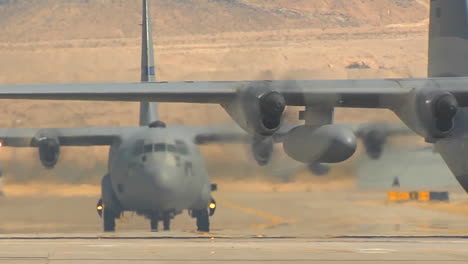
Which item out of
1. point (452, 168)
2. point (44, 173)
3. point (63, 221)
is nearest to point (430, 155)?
point (452, 168)

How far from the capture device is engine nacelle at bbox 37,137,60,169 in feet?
119

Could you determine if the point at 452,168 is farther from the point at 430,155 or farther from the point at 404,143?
the point at 430,155

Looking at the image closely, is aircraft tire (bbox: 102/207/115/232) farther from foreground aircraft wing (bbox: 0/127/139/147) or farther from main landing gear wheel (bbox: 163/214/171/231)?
foreground aircraft wing (bbox: 0/127/139/147)

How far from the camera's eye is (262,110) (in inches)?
906

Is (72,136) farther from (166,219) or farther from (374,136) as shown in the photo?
(374,136)

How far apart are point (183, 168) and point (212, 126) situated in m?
10.4

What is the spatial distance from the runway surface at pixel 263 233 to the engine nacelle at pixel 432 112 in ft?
9.64

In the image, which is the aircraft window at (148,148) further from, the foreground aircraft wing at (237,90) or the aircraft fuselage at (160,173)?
the foreground aircraft wing at (237,90)

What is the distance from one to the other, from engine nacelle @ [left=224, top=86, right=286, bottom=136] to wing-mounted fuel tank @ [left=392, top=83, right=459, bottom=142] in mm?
2697

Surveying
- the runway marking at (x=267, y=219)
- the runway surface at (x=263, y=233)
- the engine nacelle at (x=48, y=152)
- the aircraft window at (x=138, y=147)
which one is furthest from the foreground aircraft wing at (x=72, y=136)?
the runway marking at (x=267, y=219)

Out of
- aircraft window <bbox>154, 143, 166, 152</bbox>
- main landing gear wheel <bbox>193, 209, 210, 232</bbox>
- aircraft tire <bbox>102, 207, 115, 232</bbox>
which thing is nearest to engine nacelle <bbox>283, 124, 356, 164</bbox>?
aircraft window <bbox>154, 143, 166, 152</bbox>

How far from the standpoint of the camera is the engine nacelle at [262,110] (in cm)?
2302

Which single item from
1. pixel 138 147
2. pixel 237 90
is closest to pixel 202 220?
pixel 138 147

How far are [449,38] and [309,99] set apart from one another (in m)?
6.91
